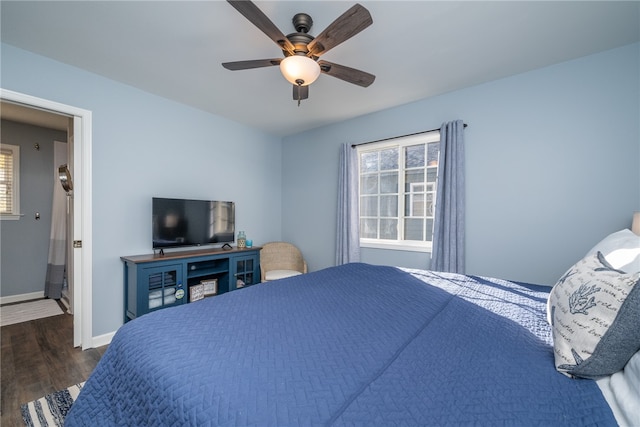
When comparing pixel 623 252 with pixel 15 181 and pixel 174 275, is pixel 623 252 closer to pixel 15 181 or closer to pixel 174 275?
pixel 174 275

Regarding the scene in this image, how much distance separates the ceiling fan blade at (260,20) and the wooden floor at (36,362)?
2612 millimetres

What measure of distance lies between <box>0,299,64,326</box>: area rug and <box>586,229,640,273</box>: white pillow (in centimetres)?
499

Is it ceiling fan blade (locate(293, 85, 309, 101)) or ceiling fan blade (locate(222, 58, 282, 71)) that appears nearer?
ceiling fan blade (locate(222, 58, 282, 71))

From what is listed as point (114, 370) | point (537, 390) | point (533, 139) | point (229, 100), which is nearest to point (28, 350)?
point (114, 370)

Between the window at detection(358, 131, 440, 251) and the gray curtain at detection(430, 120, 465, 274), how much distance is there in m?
0.19

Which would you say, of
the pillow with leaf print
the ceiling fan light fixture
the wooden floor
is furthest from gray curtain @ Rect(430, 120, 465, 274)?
the wooden floor

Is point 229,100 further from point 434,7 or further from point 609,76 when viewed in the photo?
point 609,76

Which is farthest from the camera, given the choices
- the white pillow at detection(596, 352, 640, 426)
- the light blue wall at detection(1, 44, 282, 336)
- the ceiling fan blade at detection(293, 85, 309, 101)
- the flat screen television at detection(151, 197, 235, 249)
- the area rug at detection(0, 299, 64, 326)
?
the area rug at detection(0, 299, 64, 326)

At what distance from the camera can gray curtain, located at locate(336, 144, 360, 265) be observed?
339 centimetres

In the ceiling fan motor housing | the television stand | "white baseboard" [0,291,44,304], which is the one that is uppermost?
the ceiling fan motor housing

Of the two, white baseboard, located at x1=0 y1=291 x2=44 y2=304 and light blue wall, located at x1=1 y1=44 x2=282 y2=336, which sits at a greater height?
light blue wall, located at x1=1 y1=44 x2=282 y2=336

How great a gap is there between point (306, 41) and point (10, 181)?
453 cm

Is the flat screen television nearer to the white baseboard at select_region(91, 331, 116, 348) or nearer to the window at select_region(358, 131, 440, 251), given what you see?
the white baseboard at select_region(91, 331, 116, 348)

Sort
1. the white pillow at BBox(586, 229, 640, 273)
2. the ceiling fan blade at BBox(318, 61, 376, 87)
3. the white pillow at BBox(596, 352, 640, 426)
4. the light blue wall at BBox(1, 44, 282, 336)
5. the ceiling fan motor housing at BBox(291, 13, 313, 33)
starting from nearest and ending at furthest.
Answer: the white pillow at BBox(596, 352, 640, 426) → the white pillow at BBox(586, 229, 640, 273) → the ceiling fan motor housing at BBox(291, 13, 313, 33) → the ceiling fan blade at BBox(318, 61, 376, 87) → the light blue wall at BBox(1, 44, 282, 336)
